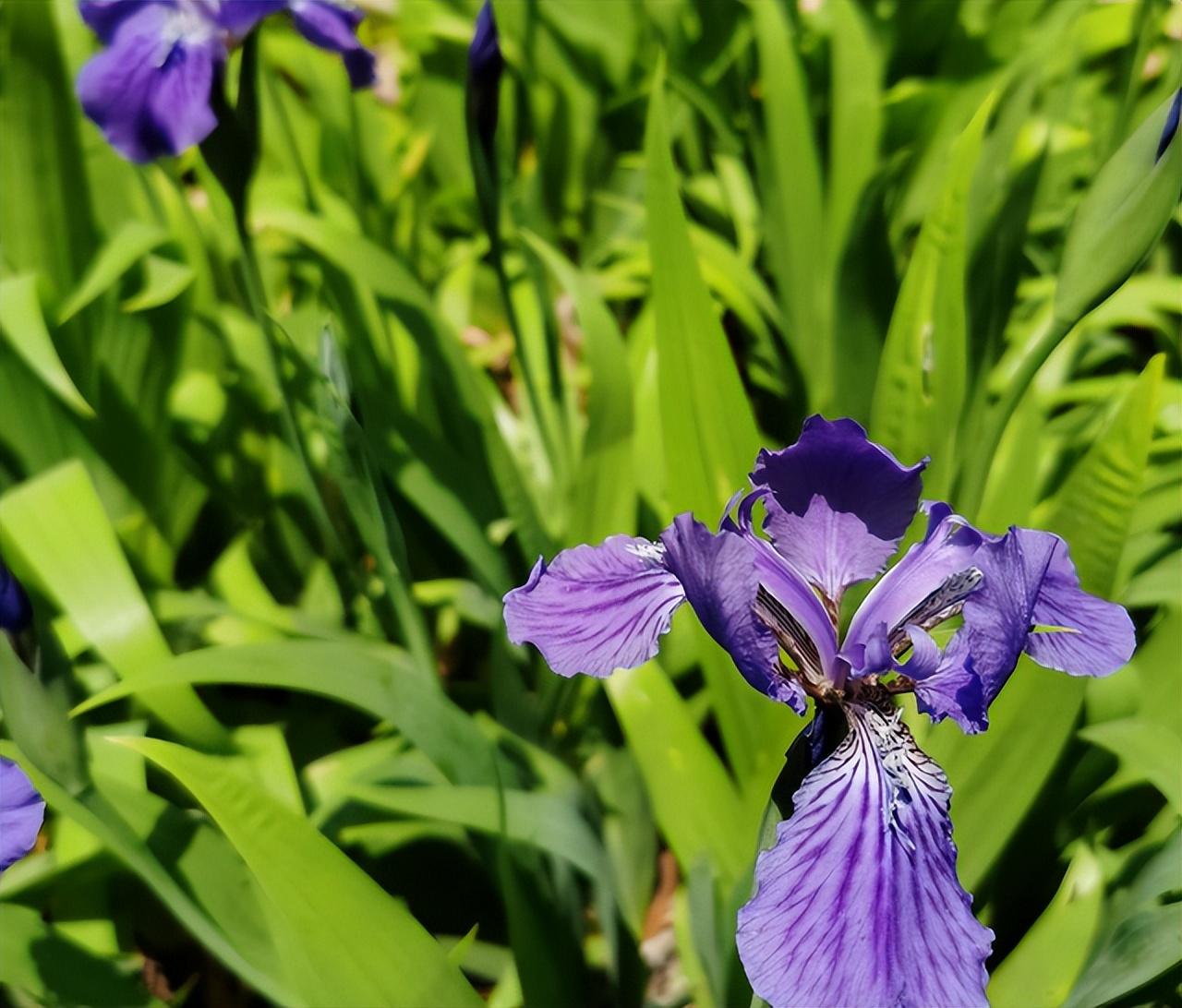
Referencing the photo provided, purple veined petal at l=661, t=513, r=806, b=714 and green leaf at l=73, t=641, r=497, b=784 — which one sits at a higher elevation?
purple veined petal at l=661, t=513, r=806, b=714

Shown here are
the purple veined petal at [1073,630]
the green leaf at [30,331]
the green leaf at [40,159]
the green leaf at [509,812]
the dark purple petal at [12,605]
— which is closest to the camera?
the purple veined petal at [1073,630]

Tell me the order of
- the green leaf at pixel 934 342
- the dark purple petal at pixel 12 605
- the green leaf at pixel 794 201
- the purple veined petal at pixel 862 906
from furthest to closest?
the green leaf at pixel 794 201
the green leaf at pixel 934 342
the dark purple petal at pixel 12 605
the purple veined petal at pixel 862 906

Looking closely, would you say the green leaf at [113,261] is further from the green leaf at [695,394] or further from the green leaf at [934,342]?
the green leaf at [934,342]

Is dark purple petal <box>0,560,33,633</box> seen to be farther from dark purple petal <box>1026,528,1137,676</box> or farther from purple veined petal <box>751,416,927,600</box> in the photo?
dark purple petal <box>1026,528,1137,676</box>

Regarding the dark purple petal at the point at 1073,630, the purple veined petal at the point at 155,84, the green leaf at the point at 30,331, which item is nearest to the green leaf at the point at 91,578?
the green leaf at the point at 30,331

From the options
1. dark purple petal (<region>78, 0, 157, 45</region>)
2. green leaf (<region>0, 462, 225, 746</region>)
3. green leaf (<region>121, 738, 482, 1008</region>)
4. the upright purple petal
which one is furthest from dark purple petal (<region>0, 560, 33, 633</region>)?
dark purple petal (<region>78, 0, 157, 45</region>)

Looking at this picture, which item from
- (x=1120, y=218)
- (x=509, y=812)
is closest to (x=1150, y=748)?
(x=1120, y=218)
